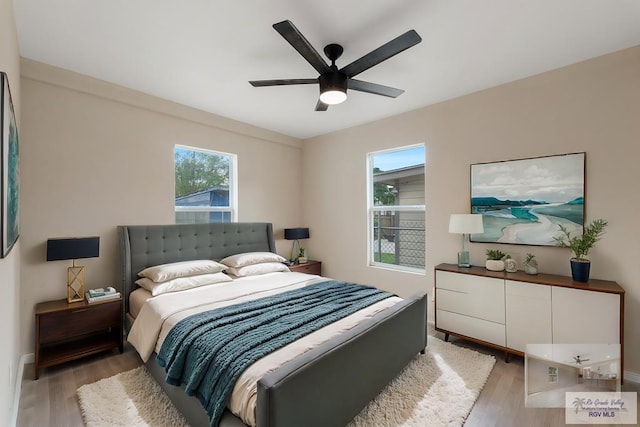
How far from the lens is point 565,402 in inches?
85.2

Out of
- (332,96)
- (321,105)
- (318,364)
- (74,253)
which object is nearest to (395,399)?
(318,364)

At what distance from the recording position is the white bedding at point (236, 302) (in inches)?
60.0

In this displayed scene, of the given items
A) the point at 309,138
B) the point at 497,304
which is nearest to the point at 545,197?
the point at 497,304

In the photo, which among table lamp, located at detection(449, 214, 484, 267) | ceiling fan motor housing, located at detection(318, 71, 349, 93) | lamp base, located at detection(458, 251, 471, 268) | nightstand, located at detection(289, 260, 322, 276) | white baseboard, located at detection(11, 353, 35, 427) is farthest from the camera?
nightstand, located at detection(289, 260, 322, 276)

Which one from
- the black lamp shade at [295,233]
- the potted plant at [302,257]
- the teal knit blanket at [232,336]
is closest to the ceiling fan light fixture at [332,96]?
the teal knit blanket at [232,336]

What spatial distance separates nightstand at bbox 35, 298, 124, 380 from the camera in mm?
2434

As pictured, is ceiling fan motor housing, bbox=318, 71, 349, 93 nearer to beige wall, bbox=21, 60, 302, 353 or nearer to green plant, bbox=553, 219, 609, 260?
beige wall, bbox=21, 60, 302, 353

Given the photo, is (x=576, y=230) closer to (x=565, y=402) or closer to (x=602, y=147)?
(x=602, y=147)

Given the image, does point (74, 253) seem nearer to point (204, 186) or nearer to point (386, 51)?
point (204, 186)

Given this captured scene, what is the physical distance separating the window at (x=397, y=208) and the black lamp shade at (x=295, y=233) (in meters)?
1.15

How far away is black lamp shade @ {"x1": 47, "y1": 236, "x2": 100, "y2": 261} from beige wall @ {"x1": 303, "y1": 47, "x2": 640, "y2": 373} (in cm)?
311

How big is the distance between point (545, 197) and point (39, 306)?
191 inches


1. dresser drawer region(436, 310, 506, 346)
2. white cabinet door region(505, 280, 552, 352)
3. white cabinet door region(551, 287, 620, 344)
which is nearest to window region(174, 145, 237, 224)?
dresser drawer region(436, 310, 506, 346)

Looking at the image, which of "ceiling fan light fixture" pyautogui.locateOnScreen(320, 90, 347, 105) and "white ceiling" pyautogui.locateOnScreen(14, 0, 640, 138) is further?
"ceiling fan light fixture" pyautogui.locateOnScreen(320, 90, 347, 105)
